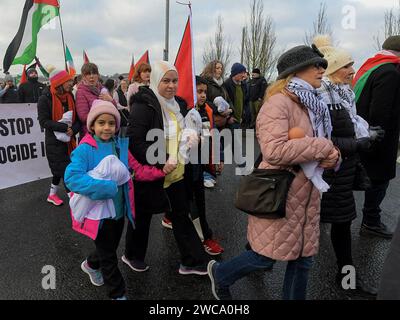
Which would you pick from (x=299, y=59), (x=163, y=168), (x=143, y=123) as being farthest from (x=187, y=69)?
(x=299, y=59)

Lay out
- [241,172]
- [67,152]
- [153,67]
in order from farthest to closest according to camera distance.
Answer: [241,172]
[67,152]
[153,67]

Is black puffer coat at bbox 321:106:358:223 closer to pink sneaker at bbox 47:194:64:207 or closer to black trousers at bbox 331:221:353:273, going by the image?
black trousers at bbox 331:221:353:273

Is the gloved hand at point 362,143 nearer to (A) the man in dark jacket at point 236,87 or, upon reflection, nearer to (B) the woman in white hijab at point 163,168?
→ (B) the woman in white hijab at point 163,168

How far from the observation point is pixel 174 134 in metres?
2.82

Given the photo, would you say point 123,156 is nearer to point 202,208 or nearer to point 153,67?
point 153,67

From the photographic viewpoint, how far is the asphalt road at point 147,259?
2799mm

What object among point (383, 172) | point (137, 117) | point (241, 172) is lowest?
point (241, 172)

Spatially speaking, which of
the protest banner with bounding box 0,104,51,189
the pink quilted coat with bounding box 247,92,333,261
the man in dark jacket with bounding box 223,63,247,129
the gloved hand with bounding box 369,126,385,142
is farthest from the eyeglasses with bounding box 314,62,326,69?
the protest banner with bounding box 0,104,51,189

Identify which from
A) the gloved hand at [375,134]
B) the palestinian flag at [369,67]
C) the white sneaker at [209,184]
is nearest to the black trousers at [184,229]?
the gloved hand at [375,134]

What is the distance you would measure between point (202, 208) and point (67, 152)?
2.13 meters

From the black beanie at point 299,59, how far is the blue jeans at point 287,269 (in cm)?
119

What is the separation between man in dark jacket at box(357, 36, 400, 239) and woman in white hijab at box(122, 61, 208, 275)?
6.40ft
